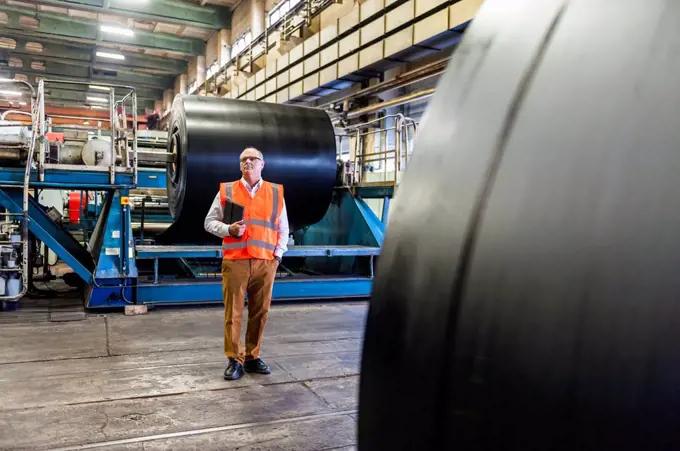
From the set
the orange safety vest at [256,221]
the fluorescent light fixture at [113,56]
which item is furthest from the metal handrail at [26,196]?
the fluorescent light fixture at [113,56]

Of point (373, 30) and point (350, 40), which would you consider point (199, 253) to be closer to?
point (373, 30)

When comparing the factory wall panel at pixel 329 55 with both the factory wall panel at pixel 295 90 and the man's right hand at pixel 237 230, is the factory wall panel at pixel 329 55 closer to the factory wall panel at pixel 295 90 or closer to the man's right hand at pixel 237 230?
the factory wall panel at pixel 295 90

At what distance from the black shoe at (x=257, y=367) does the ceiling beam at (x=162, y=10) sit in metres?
12.8

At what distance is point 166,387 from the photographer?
145 inches

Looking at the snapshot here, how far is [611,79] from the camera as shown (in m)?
0.59

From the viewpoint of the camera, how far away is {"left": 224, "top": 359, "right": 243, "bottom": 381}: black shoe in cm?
384

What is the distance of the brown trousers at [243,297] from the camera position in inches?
150

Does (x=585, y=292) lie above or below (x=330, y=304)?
above

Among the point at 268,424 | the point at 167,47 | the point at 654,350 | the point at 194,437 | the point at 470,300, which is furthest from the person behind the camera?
the point at 167,47

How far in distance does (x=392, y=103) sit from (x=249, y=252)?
6.70m

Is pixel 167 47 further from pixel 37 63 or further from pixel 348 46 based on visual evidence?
pixel 348 46

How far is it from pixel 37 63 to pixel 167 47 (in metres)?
5.78

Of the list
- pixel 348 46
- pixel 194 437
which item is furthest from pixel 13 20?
pixel 194 437

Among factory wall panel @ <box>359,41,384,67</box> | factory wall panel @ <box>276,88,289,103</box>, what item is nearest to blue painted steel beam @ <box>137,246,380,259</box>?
factory wall panel @ <box>359,41,384,67</box>
